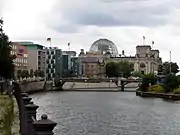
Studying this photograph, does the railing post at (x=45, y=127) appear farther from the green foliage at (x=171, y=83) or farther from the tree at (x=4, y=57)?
the green foliage at (x=171, y=83)

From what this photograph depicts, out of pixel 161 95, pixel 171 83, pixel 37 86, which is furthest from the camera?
pixel 37 86

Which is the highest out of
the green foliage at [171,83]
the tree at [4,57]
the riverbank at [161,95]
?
the tree at [4,57]

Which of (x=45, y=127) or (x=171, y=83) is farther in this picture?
(x=171, y=83)

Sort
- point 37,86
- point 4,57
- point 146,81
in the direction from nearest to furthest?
point 4,57 → point 146,81 → point 37,86

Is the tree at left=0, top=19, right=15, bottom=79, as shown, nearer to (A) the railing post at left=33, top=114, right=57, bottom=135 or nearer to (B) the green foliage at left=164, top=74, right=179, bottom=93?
(B) the green foliage at left=164, top=74, right=179, bottom=93

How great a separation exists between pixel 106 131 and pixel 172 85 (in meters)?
79.6

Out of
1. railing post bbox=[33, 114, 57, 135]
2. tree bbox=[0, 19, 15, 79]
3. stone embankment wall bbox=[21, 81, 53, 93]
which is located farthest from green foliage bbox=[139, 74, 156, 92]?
railing post bbox=[33, 114, 57, 135]

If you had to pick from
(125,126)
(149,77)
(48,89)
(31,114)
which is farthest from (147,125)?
(48,89)

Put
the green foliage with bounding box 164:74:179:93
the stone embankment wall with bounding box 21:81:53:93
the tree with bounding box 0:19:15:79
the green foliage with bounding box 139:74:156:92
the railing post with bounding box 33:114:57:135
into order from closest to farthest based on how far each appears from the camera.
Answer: the railing post with bounding box 33:114:57:135 → the tree with bounding box 0:19:15:79 → the green foliage with bounding box 164:74:179:93 → the green foliage with bounding box 139:74:156:92 → the stone embankment wall with bounding box 21:81:53:93

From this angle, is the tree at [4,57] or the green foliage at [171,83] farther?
the green foliage at [171,83]

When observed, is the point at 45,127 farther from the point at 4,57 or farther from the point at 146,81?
the point at 146,81

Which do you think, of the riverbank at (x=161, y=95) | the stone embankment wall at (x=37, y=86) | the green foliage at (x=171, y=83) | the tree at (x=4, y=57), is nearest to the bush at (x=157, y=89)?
the riverbank at (x=161, y=95)

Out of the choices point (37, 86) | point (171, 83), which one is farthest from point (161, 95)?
point (37, 86)

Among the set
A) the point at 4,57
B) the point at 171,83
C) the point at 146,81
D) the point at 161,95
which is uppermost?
the point at 4,57
